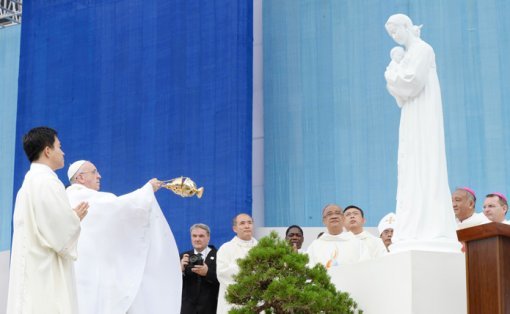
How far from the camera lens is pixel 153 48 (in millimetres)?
11664

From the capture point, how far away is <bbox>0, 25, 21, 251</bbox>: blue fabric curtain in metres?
13.1

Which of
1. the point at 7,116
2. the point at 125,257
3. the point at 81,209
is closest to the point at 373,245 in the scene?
the point at 125,257

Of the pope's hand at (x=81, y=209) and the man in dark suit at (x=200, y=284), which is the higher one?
the pope's hand at (x=81, y=209)

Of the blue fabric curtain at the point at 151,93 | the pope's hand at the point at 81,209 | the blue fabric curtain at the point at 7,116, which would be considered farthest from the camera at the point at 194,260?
the blue fabric curtain at the point at 7,116

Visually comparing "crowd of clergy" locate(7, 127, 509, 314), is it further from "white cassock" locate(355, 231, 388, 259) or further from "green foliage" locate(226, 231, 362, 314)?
"green foliage" locate(226, 231, 362, 314)

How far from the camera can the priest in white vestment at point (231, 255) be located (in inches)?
328

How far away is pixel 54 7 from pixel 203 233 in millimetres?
5341

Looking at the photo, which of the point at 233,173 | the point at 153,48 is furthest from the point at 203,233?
the point at 153,48

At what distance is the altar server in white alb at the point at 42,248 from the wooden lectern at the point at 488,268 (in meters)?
2.29

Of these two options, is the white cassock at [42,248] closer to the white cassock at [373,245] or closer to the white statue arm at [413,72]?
the white statue arm at [413,72]

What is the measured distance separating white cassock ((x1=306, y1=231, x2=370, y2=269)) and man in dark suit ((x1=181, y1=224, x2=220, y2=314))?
0.99 metres

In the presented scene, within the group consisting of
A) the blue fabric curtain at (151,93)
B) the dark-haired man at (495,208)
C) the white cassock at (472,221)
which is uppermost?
the blue fabric curtain at (151,93)

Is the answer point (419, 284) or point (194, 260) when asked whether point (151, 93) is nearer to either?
point (194, 260)

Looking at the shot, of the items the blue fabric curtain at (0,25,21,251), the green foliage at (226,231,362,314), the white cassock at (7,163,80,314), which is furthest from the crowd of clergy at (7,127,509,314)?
the blue fabric curtain at (0,25,21,251)
